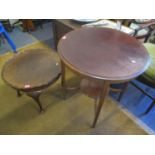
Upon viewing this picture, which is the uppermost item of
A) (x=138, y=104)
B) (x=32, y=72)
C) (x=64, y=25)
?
(x=64, y=25)

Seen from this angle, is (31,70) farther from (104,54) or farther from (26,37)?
(26,37)

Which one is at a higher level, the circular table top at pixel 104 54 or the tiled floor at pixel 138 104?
the circular table top at pixel 104 54

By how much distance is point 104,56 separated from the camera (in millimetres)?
1022

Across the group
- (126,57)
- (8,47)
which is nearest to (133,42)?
(126,57)

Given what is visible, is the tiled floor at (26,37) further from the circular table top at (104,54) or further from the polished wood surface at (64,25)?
the circular table top at (104,54)

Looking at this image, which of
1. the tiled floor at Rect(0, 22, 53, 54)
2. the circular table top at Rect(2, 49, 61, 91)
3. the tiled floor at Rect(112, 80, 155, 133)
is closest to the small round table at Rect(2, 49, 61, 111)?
the circular table top at Rect(2, 49, 61, 91)

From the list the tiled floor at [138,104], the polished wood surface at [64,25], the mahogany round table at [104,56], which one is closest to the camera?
the mahogany round table at [104,56]

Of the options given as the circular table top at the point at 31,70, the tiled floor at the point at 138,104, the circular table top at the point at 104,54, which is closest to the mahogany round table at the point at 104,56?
the circular table top at the point at 104,54

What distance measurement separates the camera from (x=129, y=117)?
144cm

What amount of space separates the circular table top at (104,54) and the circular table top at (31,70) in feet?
1.03

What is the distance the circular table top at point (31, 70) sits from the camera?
1.23m

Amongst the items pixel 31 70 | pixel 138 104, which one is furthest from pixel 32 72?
pixel 138 104

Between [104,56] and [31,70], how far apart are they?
637mm

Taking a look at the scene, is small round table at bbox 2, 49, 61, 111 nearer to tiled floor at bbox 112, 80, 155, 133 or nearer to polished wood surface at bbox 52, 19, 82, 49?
polished wood surface at bbox 52, 19, 82, 49
